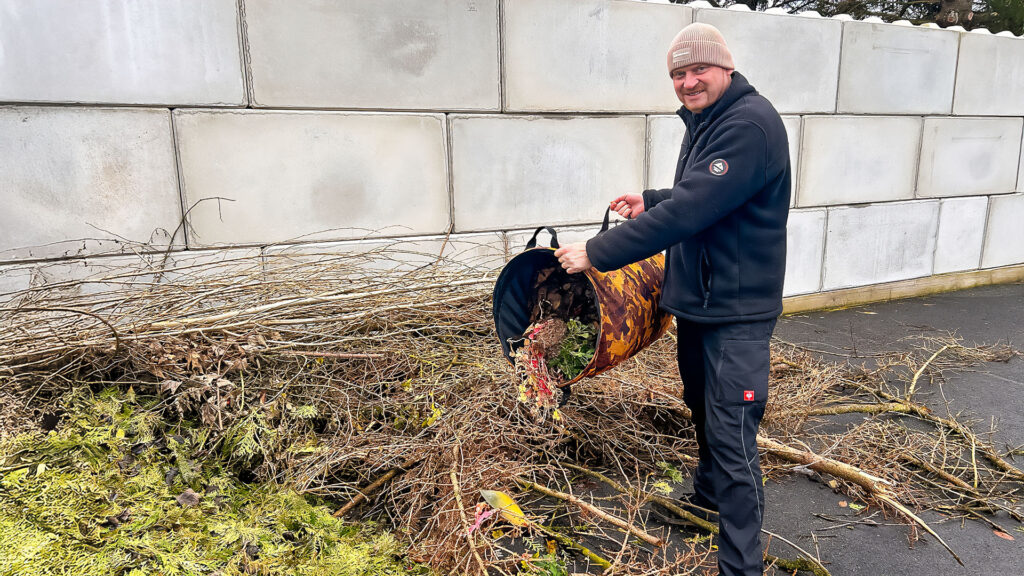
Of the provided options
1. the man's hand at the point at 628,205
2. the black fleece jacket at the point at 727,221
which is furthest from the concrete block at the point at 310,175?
the black fleece jacket at the point at 727,221

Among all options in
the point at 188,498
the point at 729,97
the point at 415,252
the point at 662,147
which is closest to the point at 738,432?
the point at 729,97

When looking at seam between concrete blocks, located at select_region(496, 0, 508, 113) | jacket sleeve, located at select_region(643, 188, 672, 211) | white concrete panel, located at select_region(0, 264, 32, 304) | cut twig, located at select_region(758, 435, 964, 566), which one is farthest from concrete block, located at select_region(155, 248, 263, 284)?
cut twig, located at select_region(758, 435, 964, 566)

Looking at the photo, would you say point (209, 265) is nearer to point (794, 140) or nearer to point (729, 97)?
point (729, 97)

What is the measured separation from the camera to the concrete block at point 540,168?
446 cm

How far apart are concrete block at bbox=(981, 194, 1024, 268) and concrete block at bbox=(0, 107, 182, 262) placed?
8.12 m

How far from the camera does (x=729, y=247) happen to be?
218cm

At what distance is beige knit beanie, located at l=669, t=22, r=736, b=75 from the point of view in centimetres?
217

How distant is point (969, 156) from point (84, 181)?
799 centimetres

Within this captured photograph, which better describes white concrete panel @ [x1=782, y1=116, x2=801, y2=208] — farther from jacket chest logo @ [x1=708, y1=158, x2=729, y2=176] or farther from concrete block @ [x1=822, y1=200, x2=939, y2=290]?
jacket chest logo @ [x1=708, y1=158, x2=729, y2=176]

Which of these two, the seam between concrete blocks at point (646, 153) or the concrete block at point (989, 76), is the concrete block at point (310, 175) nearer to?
the seam between concrete blocks at point (646, 153)

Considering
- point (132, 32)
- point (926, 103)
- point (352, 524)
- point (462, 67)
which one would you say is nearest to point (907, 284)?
point (926, 103)

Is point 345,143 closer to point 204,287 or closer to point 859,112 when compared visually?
point 204,287

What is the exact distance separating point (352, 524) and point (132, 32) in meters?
3.03

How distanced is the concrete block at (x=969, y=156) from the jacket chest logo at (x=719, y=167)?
5504 millimetres
